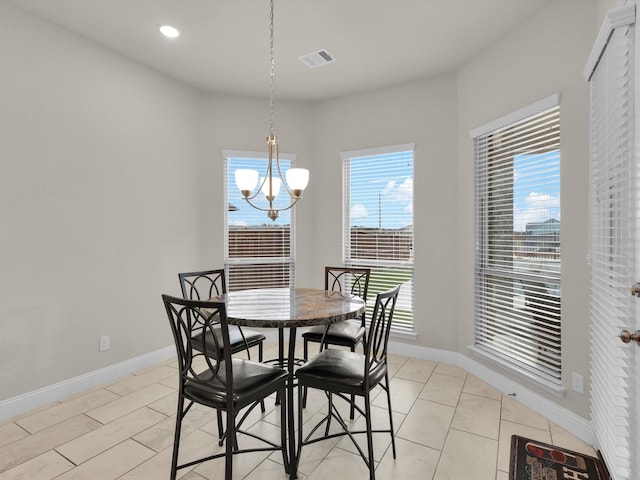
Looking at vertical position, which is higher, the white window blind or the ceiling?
the ceiling

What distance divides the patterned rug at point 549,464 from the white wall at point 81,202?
325 cm

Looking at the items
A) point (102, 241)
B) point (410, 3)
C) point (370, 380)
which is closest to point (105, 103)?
point (102, 241)

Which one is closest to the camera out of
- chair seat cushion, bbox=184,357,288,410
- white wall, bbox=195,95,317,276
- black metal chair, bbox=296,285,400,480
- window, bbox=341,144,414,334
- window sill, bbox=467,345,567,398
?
chair seat cushion, bbox=184,357,288,410

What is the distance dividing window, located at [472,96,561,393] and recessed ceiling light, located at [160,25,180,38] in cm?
270

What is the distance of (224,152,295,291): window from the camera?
425 centimetres

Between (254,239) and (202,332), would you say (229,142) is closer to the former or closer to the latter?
(254,239)

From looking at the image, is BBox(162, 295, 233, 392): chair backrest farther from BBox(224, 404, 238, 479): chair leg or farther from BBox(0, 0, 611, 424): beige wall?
BBox(0, 0, 611, 424): beige wall

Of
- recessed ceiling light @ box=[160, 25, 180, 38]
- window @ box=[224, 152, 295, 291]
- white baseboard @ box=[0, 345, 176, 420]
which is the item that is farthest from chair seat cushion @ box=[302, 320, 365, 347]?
recessed ceiling light @ box=[160, 25, 180, 38]

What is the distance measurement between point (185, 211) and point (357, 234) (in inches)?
77.1

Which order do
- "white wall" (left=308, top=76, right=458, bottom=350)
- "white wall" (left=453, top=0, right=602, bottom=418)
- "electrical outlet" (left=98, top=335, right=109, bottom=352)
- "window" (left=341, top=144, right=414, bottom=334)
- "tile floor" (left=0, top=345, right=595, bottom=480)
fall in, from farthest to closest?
"window" (left=341, top=144, right=414, bottom=334), "white wall" (left=308, top=76, right=458, bottom=350), "electrical outlet" (left=98, top=335, right=109, bottom=352), "white wall" (left=453, top=0, right=602, bottom=418), "tile floor" (left=0, top=345, right=595, bottom=480)

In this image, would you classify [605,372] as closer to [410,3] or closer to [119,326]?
[410,3]

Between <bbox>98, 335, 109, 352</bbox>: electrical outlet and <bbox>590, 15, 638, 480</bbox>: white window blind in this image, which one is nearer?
<bbox>590, 15, 638, 480</bbox>: white window blind

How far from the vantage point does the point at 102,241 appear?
10.5 feet

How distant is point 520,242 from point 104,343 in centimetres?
368
